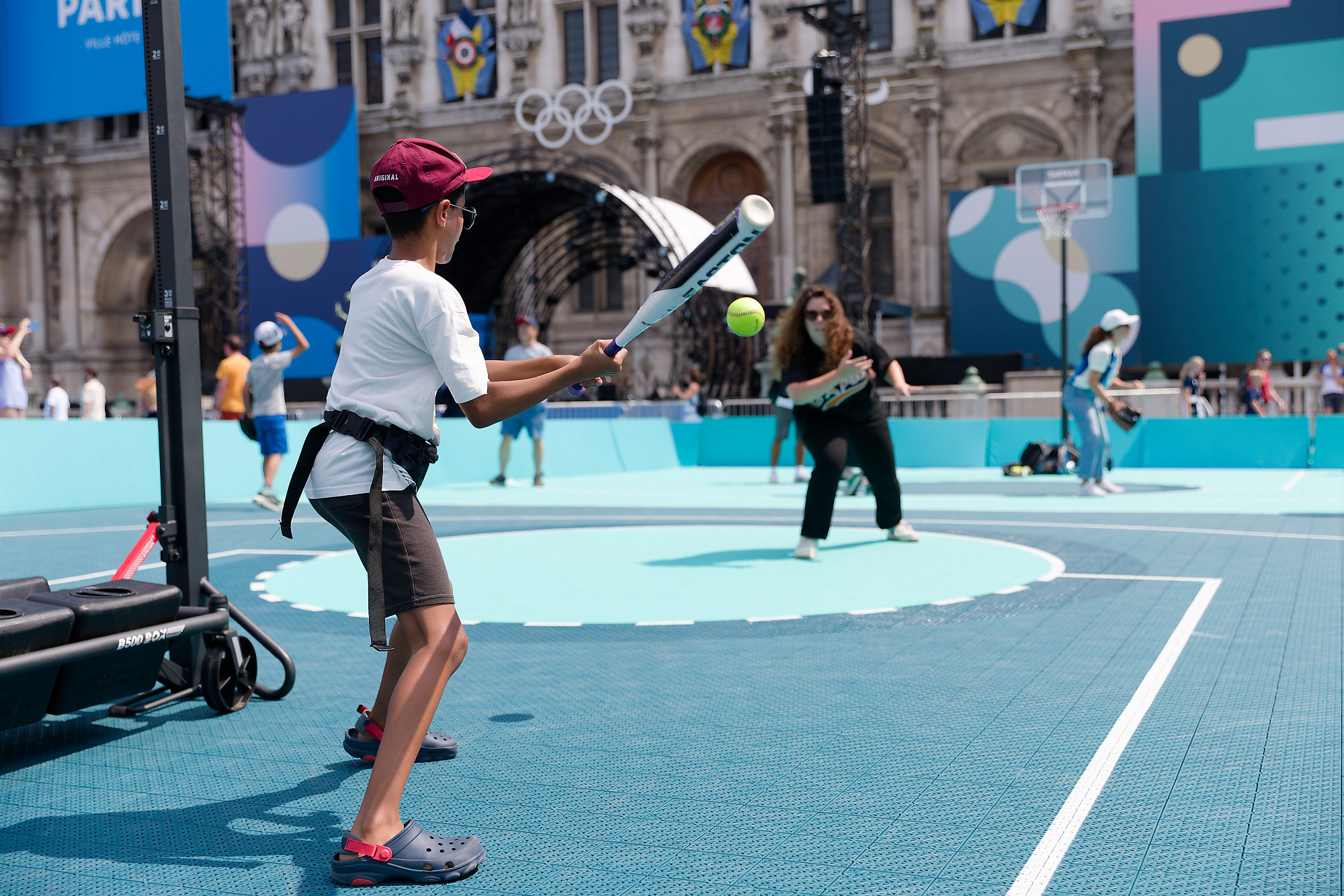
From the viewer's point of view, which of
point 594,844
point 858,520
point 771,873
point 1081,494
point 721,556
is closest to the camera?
point 771,873

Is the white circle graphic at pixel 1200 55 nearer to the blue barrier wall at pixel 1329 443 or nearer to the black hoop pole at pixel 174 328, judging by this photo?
the blue barrier wall at pixel 1329 443

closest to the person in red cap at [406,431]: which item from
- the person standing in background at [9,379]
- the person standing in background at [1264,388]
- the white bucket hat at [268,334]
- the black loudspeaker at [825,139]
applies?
the white bucket hat at [268,334]

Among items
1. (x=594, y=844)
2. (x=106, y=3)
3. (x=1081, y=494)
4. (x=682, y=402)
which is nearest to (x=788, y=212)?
(x=682, y=402)

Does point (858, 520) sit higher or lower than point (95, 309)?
lower

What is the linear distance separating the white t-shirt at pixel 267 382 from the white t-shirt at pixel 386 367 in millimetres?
9254

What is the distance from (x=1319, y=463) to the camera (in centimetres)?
1878

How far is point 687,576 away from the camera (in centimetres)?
771

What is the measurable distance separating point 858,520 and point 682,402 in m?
13.4

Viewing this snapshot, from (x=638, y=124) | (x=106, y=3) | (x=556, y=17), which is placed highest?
(x=556, y=17)

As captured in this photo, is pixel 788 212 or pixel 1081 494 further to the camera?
pixel 788 212

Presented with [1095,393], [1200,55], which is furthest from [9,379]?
[1200,55]

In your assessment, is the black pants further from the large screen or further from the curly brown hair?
the large screen

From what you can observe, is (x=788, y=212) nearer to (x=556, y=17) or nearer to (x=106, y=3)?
(x=556, y=17)

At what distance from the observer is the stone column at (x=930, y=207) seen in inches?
1467
